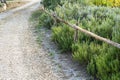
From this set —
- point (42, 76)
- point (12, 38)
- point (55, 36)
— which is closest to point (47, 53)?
point (55, 36)

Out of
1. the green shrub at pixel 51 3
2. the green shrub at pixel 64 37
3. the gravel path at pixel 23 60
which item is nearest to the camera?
the gravel path at pixel 23 60

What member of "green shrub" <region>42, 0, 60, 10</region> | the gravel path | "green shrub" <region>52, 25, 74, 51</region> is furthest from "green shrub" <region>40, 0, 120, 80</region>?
"green shrub" <region>42, 0, 60, 10</region>

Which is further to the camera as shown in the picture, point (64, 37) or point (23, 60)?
point (64, 37)

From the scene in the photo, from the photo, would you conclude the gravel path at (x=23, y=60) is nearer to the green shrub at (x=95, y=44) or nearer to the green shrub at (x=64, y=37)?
the green shrub at (x=64, y=37)

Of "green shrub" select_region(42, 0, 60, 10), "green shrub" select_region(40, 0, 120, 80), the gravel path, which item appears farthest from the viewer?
"green shrub" select_region(42, 0, 60, 10)

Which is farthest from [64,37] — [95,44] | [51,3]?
[51,3]

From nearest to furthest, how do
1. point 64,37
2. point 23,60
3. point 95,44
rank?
point 95,44, point 23,60, point 64,37

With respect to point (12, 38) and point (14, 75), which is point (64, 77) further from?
A: point (12, 38)

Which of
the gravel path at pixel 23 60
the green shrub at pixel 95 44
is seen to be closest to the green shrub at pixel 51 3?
the green shrub at pixel 95 44

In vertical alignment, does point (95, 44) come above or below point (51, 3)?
above

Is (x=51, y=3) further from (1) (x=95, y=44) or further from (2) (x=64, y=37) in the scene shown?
(1) (x=95, y=44)

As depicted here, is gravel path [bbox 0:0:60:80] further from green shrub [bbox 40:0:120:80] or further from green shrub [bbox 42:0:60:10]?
green shrub [bbox 42:0:60:10]

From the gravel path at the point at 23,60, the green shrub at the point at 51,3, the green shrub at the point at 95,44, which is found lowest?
the green shrub at the point at 51,3

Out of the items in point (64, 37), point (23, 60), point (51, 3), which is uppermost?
point (64, 37)
